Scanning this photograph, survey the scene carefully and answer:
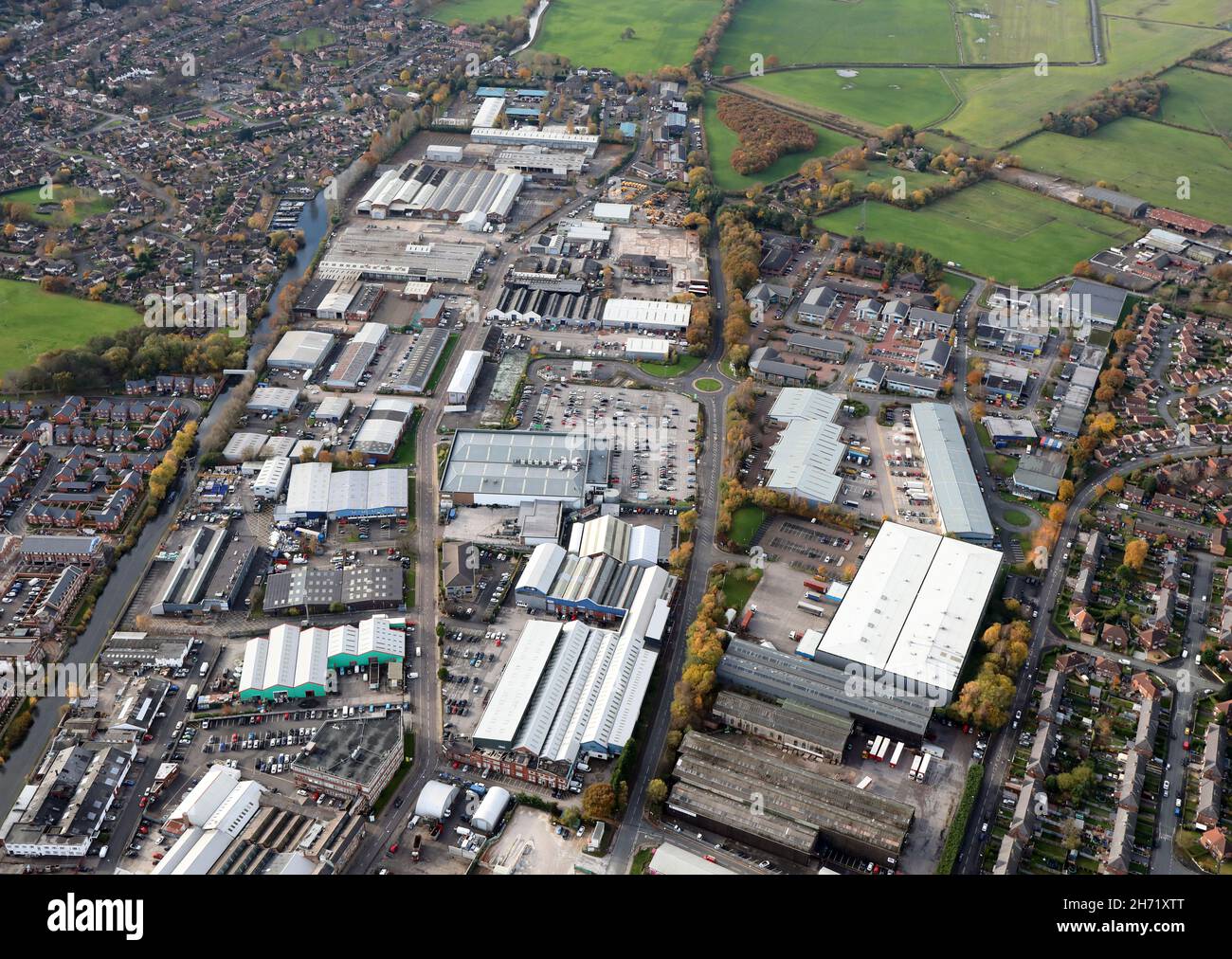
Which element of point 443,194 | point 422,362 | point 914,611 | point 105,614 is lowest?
point 914,611

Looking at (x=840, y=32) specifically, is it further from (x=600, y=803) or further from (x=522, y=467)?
(x=600, y=803)

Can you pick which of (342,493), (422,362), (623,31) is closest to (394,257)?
(422,362)

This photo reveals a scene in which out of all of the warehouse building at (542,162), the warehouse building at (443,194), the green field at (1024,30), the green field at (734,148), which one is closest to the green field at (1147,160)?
the green field at (734,148)

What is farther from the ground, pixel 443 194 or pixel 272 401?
pixel 443 194

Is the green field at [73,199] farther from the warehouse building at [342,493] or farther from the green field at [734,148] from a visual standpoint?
the green field at [734,148]

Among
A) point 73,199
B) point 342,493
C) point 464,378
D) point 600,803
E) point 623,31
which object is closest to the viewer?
point 600,803
